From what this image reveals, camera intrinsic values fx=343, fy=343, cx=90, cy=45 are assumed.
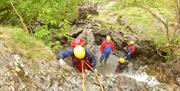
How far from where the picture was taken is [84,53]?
32.1 feet

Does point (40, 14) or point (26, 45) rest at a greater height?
point (40, 14)

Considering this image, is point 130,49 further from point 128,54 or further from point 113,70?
point 113,70

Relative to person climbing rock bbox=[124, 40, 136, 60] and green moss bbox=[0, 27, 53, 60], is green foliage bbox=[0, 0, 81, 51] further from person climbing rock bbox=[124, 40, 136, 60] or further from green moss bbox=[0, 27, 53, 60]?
person climbing rock bbox=[124, 40, 136, 60]

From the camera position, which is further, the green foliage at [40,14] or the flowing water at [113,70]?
the flowing water at [113,70]

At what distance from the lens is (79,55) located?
9.74 m

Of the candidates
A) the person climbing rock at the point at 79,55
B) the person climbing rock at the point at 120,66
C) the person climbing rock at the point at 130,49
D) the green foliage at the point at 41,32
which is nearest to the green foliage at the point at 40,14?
the green foliage at the point at 41,32

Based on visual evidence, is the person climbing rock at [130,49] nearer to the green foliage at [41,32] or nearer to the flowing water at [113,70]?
the flowing water at [113,70]

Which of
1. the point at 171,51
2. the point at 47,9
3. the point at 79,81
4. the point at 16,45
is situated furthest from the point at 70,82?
the point at 171,51

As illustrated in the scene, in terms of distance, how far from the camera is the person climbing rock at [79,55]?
973cm

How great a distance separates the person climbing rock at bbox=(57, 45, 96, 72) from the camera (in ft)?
31.9

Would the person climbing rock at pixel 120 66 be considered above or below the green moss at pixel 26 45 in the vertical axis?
below

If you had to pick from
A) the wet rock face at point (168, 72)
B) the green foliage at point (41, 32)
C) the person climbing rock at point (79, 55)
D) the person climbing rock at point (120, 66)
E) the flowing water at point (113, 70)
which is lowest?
the flowing water at point (113, 70)

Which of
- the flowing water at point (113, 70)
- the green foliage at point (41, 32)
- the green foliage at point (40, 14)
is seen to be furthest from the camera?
the flowing water at point (113, 70)

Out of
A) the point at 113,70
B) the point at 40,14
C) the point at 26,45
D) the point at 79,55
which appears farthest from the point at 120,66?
the point at 26,45
